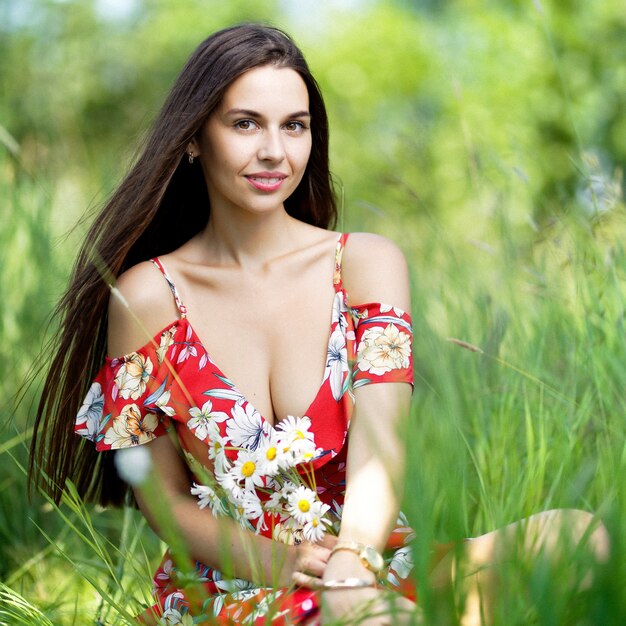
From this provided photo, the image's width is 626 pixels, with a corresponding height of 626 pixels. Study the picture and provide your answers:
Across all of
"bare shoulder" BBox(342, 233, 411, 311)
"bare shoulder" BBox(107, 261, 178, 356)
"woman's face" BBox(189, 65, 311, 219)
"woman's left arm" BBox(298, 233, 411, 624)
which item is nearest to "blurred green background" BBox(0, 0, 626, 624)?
"woman's left arm" BBox(298, 233, 411, 624)

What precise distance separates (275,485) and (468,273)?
59.3 inches

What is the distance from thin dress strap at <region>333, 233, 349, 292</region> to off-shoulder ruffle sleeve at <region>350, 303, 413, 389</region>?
0.09 meters

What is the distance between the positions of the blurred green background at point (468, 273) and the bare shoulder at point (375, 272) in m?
0.22

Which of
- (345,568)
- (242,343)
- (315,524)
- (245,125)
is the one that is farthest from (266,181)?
(345,568)

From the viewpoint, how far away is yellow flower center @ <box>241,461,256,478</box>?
2031 millimetres

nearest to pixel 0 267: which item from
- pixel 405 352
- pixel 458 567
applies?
pixel 405 352

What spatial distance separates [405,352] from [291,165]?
0.46 m

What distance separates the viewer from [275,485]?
208 centimetres

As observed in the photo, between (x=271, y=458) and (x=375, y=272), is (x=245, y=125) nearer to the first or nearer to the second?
(x=375, y=272)

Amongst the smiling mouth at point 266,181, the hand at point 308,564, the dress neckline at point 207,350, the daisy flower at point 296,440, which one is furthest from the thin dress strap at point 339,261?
the hand at point 308,564

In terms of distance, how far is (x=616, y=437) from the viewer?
212 cm

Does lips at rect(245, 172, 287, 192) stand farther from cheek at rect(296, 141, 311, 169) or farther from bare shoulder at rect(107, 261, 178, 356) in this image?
bare shoulder at rect(107, 261, 178, 356)

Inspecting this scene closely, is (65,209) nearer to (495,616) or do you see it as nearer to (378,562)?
(378,562)

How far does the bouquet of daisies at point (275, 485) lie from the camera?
6.50ft
